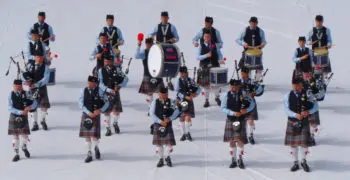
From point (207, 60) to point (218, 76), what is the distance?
2.01 feet

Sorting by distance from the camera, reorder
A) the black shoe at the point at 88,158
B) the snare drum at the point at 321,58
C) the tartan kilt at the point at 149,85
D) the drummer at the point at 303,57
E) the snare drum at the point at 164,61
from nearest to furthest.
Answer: the black shoe at the point at 88,158, the snare drum at the point at 164,61, the tartan kilt at the point at 149,85, the drummer at the point at 303,57, the snare drum at the point at 321,58

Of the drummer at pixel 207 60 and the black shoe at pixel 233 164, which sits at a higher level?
the drummer at pixel 207 60

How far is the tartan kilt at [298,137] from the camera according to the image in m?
16.9

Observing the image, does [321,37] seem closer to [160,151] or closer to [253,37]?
[253,37]

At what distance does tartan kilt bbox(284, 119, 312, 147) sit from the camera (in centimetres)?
1689

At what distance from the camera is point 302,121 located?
16.9m

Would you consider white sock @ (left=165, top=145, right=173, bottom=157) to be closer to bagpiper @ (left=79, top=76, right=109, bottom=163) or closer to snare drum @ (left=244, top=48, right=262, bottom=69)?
bagpiper @ (left=79, top=76, right=109, bottom=163)

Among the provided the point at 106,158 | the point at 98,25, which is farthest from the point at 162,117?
the point at 98,25

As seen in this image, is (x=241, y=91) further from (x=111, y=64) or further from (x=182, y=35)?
(x=182, y=35)

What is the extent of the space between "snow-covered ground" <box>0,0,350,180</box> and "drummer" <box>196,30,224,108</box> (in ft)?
1.60

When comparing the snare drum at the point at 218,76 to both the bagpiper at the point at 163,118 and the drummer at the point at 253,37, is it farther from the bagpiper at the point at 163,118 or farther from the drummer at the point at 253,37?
the bagpiper at the point at 163,118

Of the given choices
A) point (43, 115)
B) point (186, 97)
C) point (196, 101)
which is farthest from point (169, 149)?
point (196, 101)

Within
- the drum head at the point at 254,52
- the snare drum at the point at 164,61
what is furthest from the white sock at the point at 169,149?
the drum head at the point at 254,52

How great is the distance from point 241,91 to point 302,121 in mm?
1297
